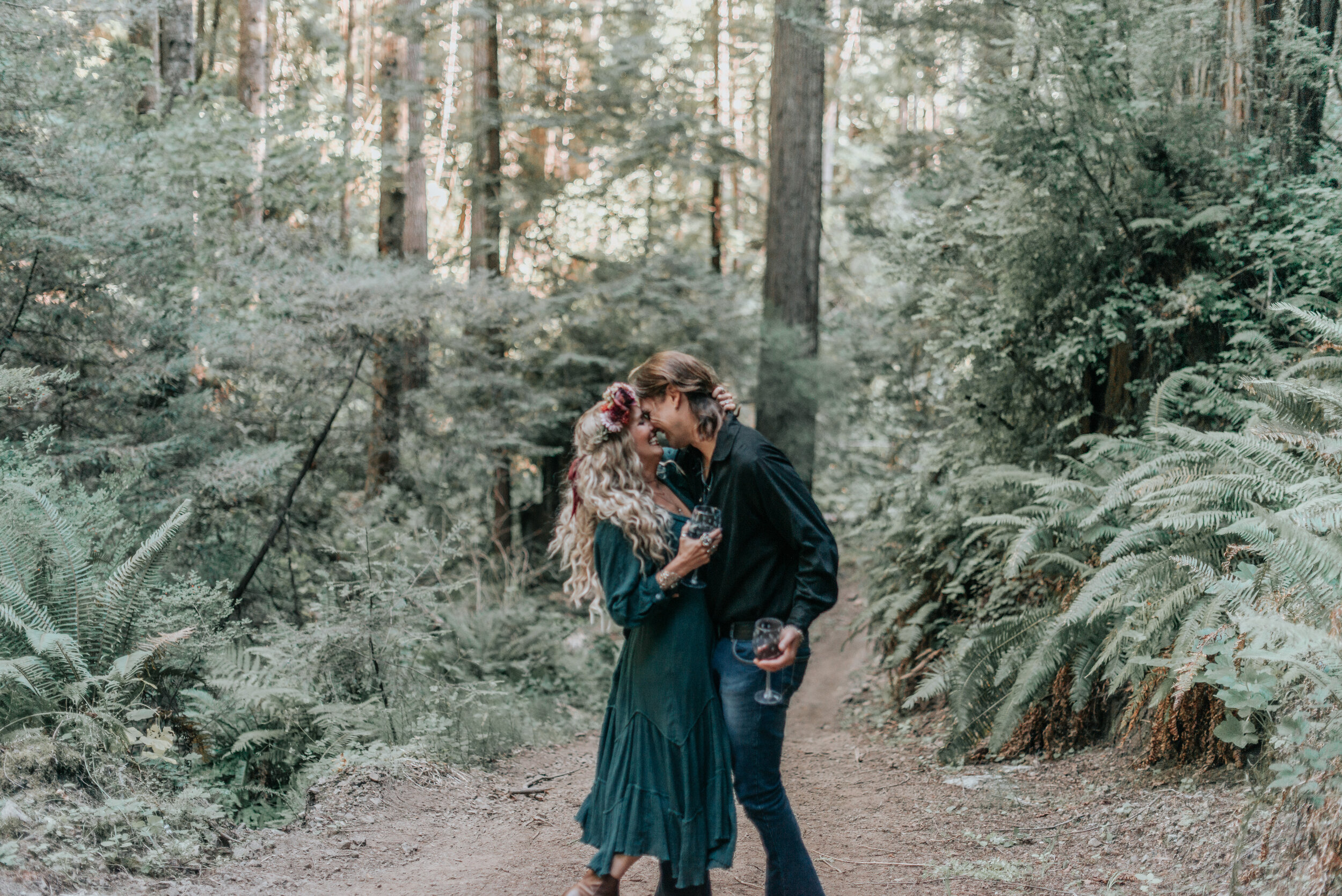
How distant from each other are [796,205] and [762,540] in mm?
10418

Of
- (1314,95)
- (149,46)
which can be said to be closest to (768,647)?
(1314,95)

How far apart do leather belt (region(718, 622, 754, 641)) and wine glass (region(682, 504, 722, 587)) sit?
202 mm

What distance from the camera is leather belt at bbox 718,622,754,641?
340 centimetres

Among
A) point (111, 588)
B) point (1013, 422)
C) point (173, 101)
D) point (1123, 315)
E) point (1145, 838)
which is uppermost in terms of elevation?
point (173, 101)

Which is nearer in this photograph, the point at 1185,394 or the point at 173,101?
the point at 1185,394

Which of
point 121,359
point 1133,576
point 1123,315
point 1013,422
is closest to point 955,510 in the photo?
point 1013,422

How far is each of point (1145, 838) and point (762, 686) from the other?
2.18 m

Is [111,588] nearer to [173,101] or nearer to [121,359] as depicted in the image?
[121,359]

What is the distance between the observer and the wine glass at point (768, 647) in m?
3.19

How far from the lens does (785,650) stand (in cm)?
320

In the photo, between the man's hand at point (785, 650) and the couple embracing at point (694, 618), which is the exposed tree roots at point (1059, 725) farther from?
the man's hand at point (785, 650)

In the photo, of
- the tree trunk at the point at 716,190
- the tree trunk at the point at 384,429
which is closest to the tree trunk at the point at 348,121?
the tree trunk at the point at 384,429

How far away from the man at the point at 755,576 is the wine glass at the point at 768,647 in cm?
3

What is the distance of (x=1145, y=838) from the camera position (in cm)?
412
